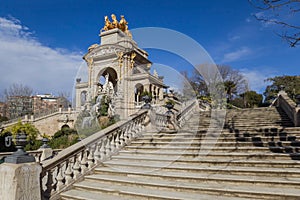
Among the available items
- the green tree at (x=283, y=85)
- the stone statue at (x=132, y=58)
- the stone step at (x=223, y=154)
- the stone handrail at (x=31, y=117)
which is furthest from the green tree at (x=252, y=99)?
the stone step at (x=223, y=154)

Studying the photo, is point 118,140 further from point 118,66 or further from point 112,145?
point 118,66

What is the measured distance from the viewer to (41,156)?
922 centimetres

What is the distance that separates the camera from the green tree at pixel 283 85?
29.6 meters

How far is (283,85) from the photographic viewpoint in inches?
1184

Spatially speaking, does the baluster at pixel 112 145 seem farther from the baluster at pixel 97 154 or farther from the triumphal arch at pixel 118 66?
the triumphal arch at pixel 118 66

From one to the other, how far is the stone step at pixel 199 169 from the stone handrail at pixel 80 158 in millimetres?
397

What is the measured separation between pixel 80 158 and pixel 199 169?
2.51 meters

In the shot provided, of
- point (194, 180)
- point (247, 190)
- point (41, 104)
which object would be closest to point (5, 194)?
point (194, 180)

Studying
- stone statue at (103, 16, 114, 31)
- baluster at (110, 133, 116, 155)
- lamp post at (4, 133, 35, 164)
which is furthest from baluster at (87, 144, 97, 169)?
stone statue at (103, 16, 114, 31)

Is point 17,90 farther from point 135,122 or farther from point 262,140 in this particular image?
point 262,140

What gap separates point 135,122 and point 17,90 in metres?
45.0

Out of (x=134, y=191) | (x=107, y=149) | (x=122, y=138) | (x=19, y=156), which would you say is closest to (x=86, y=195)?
(x=134, y=191)

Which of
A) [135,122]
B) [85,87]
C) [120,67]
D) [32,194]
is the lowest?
[32,194]

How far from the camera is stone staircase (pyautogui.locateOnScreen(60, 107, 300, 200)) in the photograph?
333 cm
